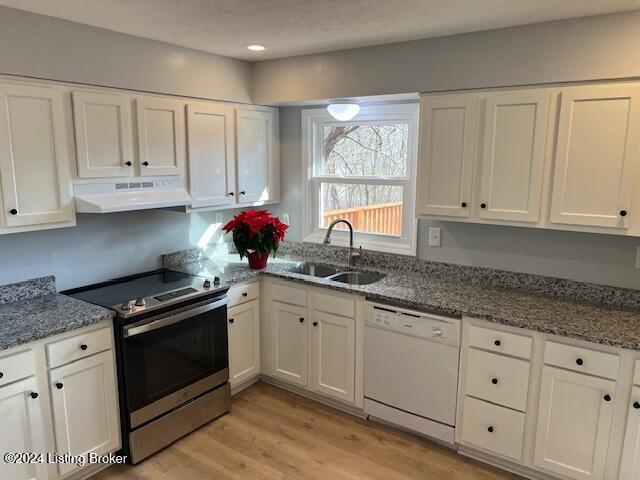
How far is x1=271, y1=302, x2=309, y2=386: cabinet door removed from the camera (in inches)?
126

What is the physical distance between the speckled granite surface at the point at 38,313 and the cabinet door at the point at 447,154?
→ 197cm

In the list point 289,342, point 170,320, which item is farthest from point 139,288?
point 289,342

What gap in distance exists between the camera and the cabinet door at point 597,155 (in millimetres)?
2244

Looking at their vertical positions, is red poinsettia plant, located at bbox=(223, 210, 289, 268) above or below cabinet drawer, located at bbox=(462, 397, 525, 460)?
above

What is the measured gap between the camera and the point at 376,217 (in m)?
3.57

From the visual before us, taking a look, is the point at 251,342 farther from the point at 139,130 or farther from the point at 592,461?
the point at 592,461

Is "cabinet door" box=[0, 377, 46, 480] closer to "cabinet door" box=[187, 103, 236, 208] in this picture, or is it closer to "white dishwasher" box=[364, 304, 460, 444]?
"cabinet door" box=[187, 103, 236, 208]

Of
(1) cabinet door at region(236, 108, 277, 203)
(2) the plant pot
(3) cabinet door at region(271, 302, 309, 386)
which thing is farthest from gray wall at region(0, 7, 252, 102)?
(3) cabinet door at region(271, 302, 309, 386)

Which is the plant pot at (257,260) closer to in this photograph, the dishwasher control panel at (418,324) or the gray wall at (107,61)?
the dishwasher control panel at (418,324)

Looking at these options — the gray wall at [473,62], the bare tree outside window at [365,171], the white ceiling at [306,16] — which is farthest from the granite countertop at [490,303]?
the white ceiling at [306,16]

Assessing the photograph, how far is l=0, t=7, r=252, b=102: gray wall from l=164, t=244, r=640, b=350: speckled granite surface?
4.05 feet

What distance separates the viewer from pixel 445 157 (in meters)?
2.77

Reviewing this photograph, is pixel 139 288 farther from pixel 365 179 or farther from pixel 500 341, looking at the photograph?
pixel 500 341

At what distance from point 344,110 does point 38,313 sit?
227 centimetres
